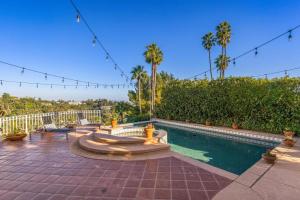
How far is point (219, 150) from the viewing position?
7.51m

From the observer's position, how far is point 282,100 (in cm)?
893

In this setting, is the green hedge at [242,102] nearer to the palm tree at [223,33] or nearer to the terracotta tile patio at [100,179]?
the terracotta tile patio at [100,179]

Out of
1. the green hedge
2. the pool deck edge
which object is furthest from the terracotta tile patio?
the green hedge

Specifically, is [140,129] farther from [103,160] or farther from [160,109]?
[160,109]

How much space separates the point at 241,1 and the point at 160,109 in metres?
9.63

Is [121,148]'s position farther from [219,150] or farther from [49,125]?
[49,125]

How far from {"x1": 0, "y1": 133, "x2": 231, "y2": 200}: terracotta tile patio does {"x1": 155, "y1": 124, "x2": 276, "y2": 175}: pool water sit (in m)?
1.98

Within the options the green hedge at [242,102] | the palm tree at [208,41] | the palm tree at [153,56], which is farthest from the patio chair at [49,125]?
the palm tree at [208,41]

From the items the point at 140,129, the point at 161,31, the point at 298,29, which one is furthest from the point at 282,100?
the point at 161,31

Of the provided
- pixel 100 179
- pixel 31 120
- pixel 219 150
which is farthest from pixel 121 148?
pixel 31 120

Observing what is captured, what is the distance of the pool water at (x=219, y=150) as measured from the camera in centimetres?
600

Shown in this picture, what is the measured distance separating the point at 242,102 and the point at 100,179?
8.98m

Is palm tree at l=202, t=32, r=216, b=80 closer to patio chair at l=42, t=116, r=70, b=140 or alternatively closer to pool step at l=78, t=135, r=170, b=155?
patio chair at l=42, t=116, r=70, b=140

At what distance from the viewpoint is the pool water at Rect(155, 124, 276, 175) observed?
19.7 ft
